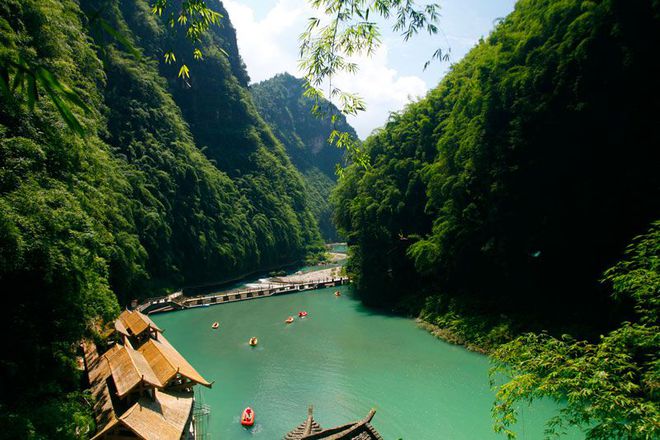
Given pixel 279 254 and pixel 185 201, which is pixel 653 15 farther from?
pixel 279 254

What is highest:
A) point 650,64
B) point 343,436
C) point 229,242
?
point 650,64

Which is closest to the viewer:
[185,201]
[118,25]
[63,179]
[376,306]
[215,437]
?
[63,179]

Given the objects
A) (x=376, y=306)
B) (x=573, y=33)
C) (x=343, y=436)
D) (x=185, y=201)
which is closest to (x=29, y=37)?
(x=343, y=436)

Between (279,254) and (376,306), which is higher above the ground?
(279,254)

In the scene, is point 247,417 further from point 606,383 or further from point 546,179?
point 546,179

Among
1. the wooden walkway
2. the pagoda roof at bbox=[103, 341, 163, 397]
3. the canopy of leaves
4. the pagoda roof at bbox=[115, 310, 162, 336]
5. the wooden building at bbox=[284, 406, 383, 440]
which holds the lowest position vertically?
the wooden building at bbox=[284, 406, 383, 440]

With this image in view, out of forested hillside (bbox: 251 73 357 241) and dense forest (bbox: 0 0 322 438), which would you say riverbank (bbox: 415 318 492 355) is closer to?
dense forest (bbox: 0 0 322 438)

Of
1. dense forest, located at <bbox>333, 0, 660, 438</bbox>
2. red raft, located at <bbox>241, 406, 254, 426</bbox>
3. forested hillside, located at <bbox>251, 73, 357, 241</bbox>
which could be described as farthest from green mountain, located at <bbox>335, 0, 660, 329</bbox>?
forested hillside, located at <bbox>251, 73, 357, 241</bbox>
